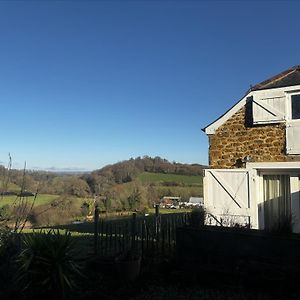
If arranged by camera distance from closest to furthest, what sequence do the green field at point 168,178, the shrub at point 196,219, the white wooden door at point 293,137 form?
the shrub at point 196,219, the white wooden door at point 293,137, the green field at point 168,178

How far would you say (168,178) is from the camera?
3441 centimetres

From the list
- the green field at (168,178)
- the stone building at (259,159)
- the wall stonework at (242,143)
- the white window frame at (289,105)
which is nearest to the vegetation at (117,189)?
the green field at (168,178)

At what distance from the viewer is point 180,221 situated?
28.8 ft

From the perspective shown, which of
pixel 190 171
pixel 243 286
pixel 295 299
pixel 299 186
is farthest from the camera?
pixel 190 171

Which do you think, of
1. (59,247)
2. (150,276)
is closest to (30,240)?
(59,247)

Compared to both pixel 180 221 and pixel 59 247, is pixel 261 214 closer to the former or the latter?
pixel 180 221

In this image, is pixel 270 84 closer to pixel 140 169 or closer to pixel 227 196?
pixel 227 196

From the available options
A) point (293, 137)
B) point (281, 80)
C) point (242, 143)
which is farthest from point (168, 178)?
point (293, 137)

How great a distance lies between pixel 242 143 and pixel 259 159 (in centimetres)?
76

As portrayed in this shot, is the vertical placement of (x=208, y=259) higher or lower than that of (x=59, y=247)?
lower

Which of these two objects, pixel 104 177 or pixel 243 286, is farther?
pixel 104 177

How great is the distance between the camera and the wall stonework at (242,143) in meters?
11.1

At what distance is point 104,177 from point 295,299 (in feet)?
95.6

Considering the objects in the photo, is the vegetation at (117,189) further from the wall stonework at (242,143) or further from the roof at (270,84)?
the roof at (270,84)
